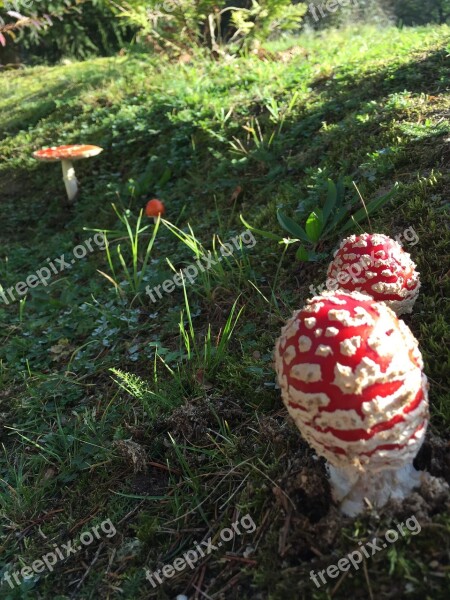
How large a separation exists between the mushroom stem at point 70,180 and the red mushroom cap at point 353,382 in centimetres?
467

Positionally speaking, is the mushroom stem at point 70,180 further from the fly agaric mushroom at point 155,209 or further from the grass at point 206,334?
the fly agaric mushroom at point 155,209

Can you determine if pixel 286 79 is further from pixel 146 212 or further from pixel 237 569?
pixel 237 569

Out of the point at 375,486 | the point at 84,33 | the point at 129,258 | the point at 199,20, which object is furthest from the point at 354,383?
the point at 84,33

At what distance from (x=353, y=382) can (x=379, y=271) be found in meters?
0.85

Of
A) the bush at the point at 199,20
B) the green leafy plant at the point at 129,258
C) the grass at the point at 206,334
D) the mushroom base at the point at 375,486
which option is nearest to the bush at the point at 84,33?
the bush at the point at 199,20

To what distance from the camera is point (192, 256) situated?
3.87m

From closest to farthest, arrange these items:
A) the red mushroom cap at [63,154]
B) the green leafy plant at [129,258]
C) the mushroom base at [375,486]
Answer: the mushroom base at [375,486] < the green leafy plant at [129,258] < the red mushroom cap at [63,154]

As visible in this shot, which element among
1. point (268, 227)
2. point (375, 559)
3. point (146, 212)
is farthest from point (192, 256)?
point (375, 559)

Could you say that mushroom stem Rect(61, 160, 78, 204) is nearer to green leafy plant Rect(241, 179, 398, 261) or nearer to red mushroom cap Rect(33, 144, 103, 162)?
red mushroom cap Rect(33, 144, 103, 162)

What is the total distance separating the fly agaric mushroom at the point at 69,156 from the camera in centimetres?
519

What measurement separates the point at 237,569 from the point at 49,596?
0.76m

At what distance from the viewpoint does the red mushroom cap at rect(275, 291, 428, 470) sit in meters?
1.48

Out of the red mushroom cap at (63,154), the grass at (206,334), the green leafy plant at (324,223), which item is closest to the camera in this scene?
the grass at (206,334)

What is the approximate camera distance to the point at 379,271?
7.16 ft
